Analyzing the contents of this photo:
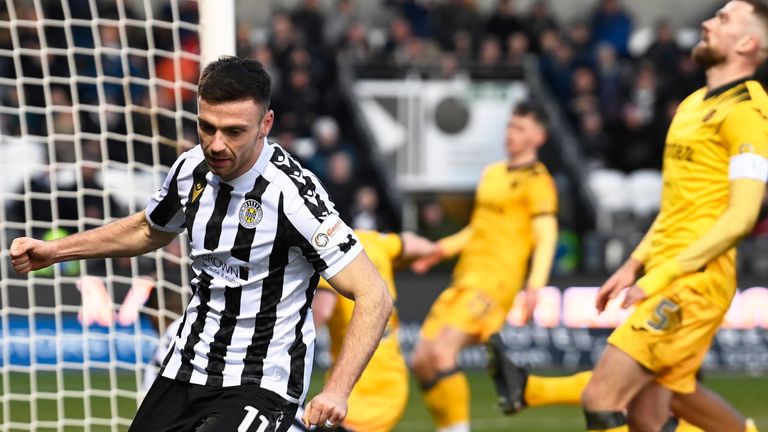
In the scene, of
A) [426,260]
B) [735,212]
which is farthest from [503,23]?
[735,212]

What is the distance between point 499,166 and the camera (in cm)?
914

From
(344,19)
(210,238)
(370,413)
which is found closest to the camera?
(210,238)

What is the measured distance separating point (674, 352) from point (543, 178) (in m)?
2.99

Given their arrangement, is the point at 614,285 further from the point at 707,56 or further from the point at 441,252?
the point at 441,252

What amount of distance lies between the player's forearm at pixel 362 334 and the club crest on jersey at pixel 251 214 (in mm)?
436

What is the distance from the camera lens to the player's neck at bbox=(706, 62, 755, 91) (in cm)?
610

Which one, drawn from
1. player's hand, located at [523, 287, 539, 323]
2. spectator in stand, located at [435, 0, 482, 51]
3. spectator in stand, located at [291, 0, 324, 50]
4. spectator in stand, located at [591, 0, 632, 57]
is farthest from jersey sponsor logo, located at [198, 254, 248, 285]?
spectator in stand, located at [591, 0, 632, 57]

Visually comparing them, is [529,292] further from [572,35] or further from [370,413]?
[572,35]

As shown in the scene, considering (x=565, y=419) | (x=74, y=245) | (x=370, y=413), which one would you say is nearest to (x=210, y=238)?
(x=74, y=245)

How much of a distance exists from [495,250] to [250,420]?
183 inches

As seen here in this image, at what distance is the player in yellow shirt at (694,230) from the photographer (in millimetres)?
5902

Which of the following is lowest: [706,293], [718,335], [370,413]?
[718,335]

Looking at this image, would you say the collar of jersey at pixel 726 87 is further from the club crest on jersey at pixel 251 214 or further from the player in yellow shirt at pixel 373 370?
the club crest on jersey at pixel 251 214

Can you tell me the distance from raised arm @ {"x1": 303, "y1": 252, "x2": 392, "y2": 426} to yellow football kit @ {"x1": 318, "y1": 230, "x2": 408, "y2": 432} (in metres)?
1.88
